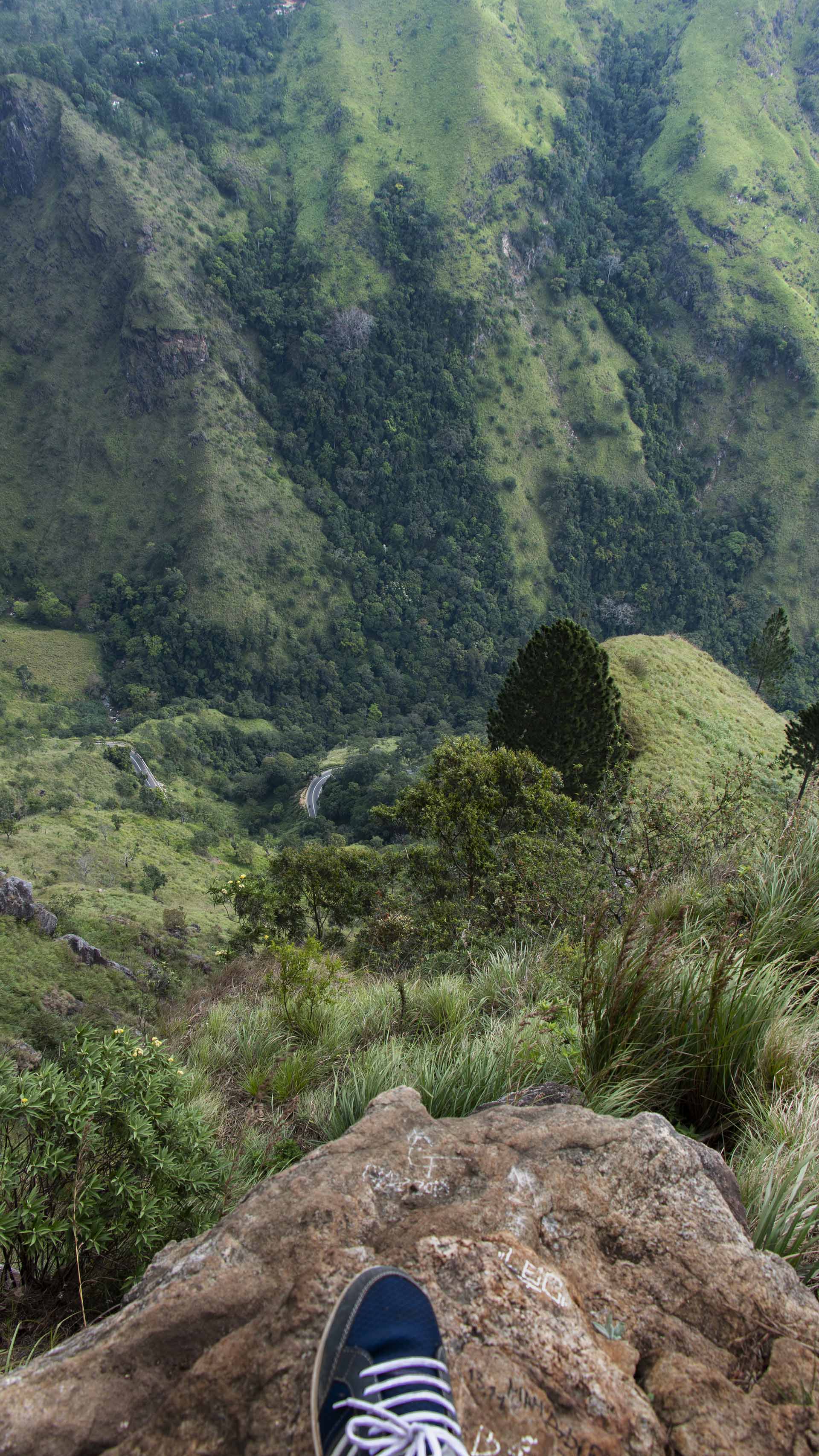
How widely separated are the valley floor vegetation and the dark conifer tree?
16695 mm

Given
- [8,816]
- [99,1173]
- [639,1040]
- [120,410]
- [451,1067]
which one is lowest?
[120,410]

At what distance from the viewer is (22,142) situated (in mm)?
106750

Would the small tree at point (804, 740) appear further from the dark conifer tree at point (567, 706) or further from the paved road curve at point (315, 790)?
the paved road curve at point (315, 790)

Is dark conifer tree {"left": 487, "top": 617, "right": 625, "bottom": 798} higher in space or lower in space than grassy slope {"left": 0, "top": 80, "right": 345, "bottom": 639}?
higher

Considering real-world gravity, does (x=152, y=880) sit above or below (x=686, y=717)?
below

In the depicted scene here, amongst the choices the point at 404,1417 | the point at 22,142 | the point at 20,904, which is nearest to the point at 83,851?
the point at 20,904

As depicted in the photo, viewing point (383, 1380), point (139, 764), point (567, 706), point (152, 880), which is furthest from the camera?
point (139, 764)

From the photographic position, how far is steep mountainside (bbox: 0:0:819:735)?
9869 cm

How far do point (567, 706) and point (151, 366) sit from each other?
99.4 meters

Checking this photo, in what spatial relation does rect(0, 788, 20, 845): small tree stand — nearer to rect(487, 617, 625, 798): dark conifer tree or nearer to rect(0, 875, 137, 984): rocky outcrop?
rect(0, 875, 137, 984): rocky outcrop

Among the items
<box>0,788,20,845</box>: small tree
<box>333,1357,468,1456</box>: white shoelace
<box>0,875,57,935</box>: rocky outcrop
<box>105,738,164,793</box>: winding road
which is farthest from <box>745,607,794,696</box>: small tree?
<box>105,738,164,793</box>: winding road

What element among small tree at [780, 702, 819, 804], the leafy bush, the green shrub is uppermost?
the leafy bush

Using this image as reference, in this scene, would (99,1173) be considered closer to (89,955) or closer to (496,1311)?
(496,1311)

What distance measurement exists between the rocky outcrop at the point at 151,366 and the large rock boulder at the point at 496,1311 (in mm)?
112915
